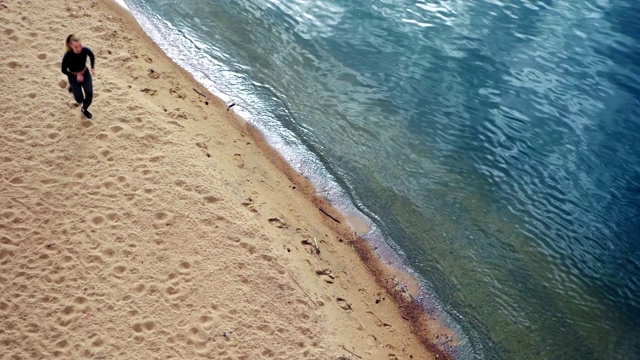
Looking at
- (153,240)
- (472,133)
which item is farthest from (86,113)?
(472,133)

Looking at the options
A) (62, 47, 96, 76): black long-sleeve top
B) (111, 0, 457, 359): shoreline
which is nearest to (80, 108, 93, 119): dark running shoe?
(62, 47, 96, 76): black long-sleeve top

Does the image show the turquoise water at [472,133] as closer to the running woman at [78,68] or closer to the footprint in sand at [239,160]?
the footprint in sand at [239,160]

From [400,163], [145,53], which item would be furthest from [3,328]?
[400,163]

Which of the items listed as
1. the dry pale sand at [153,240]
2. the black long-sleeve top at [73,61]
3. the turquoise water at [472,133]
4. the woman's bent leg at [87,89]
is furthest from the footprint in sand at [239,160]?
the black long-sleeve top at [73,61]

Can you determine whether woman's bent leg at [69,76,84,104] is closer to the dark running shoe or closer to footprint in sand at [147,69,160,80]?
the dark running shoe

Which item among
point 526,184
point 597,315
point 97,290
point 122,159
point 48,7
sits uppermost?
point 48,7

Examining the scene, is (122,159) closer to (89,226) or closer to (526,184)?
(89,226)
